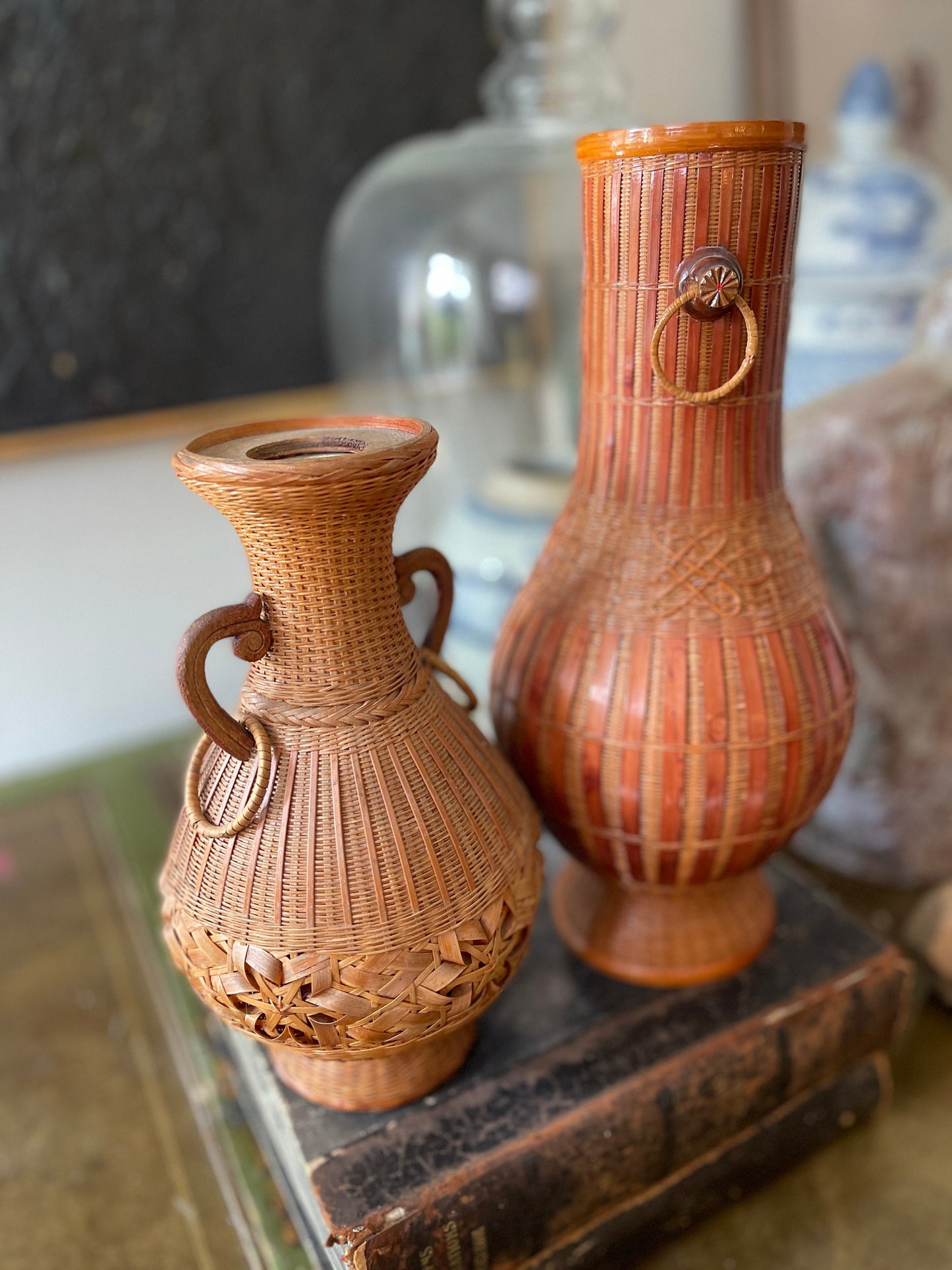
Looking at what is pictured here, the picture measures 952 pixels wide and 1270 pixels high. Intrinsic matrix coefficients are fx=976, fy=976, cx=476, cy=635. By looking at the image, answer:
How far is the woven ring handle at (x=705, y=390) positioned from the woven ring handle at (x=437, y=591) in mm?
149

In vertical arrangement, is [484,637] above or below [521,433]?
below

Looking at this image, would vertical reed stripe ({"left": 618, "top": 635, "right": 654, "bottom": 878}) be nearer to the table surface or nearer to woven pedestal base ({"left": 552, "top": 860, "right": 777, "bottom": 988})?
woven pedestal base ({"left": 552, "top": 860, "right": 777, "bottom": 988})

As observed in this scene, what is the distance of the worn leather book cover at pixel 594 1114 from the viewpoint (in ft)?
1.61

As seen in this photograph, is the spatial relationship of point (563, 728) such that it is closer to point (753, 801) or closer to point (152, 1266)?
point (753, 801)

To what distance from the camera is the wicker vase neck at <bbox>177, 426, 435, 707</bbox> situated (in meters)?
0.41

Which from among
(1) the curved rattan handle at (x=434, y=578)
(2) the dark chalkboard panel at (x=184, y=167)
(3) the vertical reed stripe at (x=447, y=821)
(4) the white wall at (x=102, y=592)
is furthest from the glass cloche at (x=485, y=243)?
(3) the vertical reed stripe at (x=447, y=821)

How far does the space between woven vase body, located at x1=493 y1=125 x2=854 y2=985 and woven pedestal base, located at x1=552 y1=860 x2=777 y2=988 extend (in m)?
0.04

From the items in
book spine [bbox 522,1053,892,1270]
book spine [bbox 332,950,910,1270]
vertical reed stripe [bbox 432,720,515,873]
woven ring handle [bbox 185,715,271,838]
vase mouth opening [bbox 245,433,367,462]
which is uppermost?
vase mouth opening [bbox 245,433,367,462]

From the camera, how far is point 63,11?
954 mm

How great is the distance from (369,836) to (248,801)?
0.06 metres

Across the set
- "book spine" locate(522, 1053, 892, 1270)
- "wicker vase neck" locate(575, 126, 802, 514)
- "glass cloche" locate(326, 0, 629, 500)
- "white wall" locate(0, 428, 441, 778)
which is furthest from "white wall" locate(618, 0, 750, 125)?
"book spine" locate(522, 1053, 892, 1270)

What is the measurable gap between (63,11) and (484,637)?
0.74 m

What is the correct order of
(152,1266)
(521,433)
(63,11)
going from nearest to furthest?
(152,1266) < (63,11) < (521,433)

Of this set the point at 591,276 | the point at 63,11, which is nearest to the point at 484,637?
the point at 591,276
